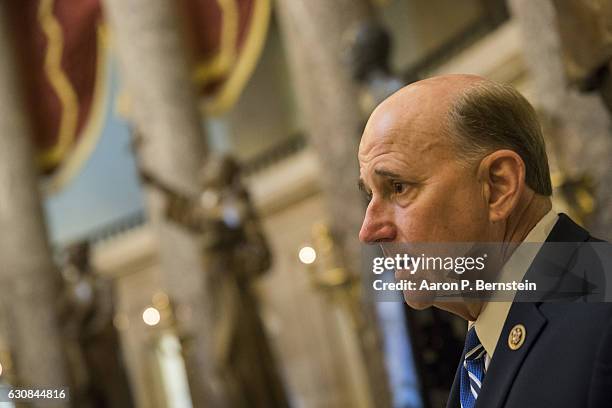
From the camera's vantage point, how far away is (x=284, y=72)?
502 inches

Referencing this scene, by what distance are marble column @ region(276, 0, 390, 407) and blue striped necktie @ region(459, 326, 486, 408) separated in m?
5.16

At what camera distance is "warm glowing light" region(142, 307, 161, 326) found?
7090 mm

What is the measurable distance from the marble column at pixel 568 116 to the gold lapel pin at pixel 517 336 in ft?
11.4

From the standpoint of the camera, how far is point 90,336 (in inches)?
342

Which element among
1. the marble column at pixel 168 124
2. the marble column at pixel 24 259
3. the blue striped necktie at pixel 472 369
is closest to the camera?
the blue striped necktie at pixel 472 369

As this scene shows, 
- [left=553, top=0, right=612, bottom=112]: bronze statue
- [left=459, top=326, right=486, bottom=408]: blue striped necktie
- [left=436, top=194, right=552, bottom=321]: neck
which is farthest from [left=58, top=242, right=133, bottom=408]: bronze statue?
[left=436, top=194, right=552, bottom=321]: neck

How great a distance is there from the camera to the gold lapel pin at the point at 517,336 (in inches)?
47.9

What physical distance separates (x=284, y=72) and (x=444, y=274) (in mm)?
11588

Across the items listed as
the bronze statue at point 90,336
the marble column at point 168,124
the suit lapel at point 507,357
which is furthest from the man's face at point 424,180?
the bronze statue at point 90,336

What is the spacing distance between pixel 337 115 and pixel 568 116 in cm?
230

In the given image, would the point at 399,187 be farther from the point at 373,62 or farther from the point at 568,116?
the point at 373,62

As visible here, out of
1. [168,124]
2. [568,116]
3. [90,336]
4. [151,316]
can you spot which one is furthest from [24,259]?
[568,116]

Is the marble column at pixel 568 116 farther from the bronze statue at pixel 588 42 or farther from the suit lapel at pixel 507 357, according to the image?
the suit lapel at pixel 507 357

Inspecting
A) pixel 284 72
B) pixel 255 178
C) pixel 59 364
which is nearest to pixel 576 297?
pixel 59 364
